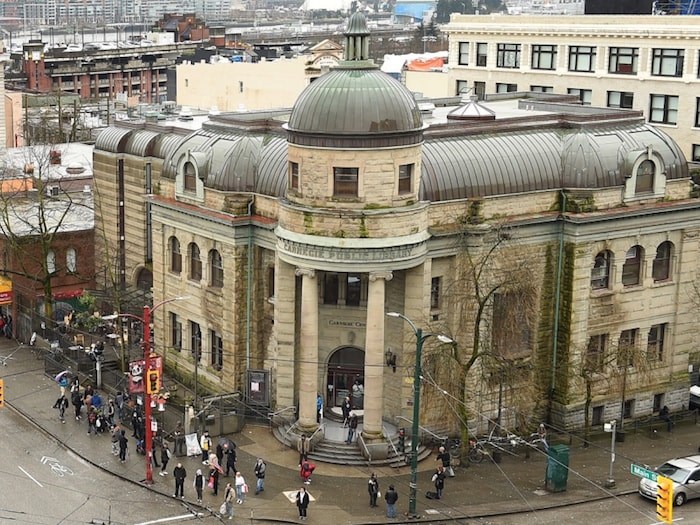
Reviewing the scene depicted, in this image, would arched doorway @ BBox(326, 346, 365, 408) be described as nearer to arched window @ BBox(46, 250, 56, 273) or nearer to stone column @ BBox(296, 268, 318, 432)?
stone column @ BBox(296, 268, 318, 432)

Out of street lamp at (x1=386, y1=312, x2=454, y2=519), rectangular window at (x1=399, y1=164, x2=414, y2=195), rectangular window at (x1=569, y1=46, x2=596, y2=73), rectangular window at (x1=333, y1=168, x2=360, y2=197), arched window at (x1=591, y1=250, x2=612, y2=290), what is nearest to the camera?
street lamp at (x1=386, y1=312, x2=454, y2=519)

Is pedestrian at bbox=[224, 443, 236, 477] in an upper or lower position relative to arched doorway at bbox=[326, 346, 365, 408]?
lower

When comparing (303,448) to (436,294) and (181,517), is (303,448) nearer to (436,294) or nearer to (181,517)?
(181,517)

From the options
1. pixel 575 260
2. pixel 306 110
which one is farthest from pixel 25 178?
pixel 575 260

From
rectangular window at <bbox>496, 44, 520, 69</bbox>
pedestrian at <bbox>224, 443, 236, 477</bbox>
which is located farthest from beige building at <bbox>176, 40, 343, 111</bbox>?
pedestrian at <bbox>224, 443, 236, 477</bbox>

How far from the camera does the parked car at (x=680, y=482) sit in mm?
47000

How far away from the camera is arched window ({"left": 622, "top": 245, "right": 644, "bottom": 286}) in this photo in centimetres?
5666

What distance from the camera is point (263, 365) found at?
56.9 metres

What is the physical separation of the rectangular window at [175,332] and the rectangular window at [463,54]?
44.3 meters

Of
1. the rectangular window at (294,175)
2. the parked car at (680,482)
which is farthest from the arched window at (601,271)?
the rectangular window at (294,175)

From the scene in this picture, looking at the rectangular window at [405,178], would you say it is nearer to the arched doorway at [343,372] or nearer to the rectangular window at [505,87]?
the arched doorway at [343,372]

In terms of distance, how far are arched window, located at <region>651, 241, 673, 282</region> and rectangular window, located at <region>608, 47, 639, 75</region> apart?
1084 inches

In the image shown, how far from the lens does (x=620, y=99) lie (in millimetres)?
82875

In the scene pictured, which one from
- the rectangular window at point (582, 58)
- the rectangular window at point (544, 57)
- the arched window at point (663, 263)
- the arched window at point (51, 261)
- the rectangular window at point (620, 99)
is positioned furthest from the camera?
the rectangular window at point (544, 57)
